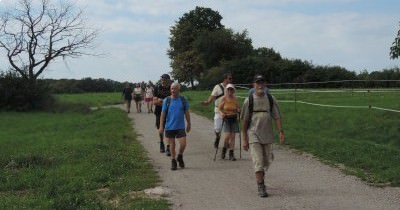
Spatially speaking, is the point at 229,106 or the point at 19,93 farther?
the point at 19,93

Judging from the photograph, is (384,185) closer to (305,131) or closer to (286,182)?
(286,182)

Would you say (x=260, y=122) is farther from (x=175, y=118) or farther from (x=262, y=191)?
(x=175, y=118)

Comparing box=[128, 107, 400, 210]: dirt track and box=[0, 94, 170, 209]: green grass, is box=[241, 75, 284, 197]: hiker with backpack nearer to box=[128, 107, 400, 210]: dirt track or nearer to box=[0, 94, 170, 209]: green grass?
box=[128, 107, 400, 210]: dirt track

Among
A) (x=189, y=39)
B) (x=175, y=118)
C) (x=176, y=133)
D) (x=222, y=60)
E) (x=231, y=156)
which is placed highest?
(x=189, y=39)

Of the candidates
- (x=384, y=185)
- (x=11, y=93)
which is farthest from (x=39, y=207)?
(x=11, y=93)

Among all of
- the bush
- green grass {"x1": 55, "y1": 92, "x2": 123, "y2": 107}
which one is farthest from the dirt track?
green grass {"x1": 55, "y1": 92, "x2": 123, "y2": 107}

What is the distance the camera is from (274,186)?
988 cm

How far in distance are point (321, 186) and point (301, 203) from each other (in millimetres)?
1383

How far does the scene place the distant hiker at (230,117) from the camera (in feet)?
42.9

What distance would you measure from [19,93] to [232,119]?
3145 centimetres

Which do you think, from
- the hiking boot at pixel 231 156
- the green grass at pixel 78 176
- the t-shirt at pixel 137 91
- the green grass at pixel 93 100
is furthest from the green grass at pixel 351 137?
the green grass at pixel 93 100

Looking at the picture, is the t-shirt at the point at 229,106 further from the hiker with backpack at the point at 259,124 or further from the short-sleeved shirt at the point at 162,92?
the hiker with backpack at the point at 259,124

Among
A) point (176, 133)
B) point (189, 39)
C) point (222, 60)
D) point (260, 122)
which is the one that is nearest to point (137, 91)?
point (176, 133)

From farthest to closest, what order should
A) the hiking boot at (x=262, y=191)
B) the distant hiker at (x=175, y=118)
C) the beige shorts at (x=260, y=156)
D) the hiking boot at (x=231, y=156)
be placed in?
the hiking boot at (x=231, y=156) < the distant hiker at (x=175, y=118) < the beige shorts at (x=260, y=156) < the hiking boot at (x=262, y=191)
